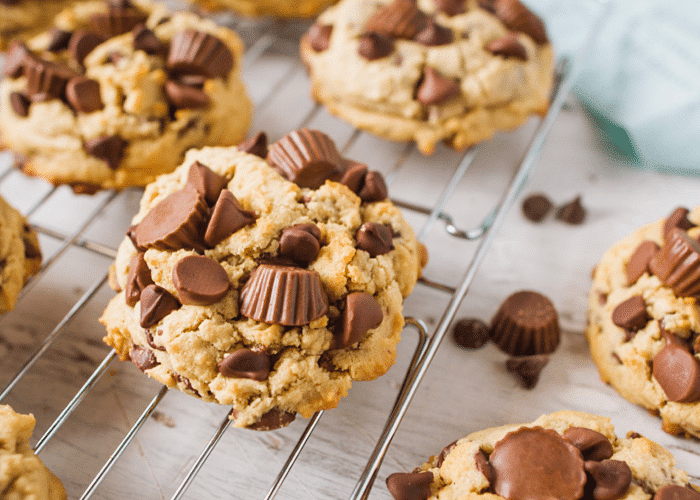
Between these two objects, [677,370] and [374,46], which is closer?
[677,370]

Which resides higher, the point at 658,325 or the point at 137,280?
the point at 137,280

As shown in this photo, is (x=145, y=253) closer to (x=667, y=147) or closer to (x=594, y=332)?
(x=594, y=332)

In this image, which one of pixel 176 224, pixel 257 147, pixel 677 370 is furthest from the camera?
pixel 257 147

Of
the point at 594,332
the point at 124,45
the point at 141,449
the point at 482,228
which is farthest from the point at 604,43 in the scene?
the point at 141,449

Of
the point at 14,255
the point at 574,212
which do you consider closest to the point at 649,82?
the point at 574,212

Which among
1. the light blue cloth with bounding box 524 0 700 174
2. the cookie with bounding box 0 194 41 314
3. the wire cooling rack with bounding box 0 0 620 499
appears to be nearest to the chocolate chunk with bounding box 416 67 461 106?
the wire cooling rack with bounding box 0 0 620 499

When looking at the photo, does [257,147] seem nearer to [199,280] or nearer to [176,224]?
[176,224]

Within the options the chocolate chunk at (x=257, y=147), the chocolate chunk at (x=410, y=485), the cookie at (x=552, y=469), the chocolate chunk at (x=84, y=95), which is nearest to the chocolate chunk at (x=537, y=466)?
the cookie at (x=552, y=469)
